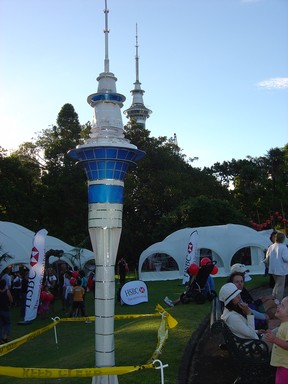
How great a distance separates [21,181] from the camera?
36719mm

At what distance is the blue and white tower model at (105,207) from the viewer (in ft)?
16.5


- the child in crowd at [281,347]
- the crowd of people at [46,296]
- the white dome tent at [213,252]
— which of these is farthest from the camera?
the white dome tent at [213,252]

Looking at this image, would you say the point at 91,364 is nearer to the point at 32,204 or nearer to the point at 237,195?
the point at 32,204

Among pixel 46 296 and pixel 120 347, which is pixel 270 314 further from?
pixel 46 296

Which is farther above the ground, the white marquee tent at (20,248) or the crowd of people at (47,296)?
the white marquee tent at (20,248)

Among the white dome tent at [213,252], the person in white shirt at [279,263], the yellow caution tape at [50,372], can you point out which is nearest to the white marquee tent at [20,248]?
the white dome tent at [213,252]

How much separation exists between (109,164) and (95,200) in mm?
466

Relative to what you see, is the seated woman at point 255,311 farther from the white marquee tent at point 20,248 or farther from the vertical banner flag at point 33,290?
the white marquee tent at point 20,248

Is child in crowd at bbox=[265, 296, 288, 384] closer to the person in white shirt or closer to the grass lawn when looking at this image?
the grass lawn

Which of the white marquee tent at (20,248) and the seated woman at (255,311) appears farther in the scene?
the white marquee tent at (20,248)

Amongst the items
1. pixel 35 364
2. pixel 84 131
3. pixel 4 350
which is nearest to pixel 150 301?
pixel 35 364

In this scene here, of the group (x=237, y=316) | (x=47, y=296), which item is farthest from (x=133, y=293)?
(x=237, y=316)

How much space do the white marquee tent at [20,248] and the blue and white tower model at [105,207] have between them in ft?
52.8

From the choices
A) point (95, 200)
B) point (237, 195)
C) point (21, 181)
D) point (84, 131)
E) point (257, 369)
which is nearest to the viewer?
point (257, 369)
